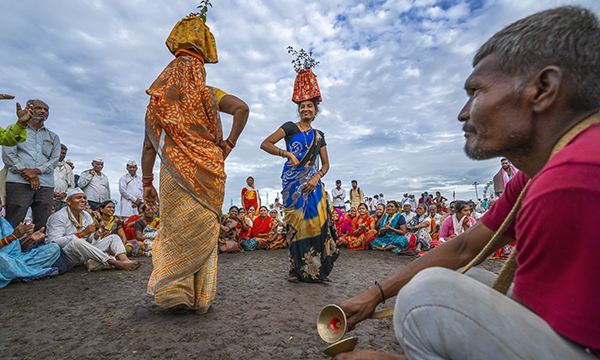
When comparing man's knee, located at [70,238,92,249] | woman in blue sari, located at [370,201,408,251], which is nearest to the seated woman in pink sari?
woman in blue sari, located at [370,201,408,251]

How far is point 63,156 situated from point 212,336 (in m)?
6.56

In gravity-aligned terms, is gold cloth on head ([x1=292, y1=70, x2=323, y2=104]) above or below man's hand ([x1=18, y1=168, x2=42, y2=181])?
above

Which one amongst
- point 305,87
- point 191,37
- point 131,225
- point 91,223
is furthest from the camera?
point 131,225

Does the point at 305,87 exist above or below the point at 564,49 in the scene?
above

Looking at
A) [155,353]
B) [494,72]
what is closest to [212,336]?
[155,353]

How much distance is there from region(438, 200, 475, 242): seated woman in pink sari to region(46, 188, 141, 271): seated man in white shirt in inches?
248

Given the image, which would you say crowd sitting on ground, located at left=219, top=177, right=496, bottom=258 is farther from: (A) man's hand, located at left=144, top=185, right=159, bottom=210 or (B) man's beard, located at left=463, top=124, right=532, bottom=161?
(B) man's beard, located at left=463, top=124, right=532, bottom=161

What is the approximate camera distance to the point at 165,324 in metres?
2.38

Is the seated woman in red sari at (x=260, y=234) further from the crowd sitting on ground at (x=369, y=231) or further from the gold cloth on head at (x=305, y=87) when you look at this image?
the gold cloth on head at (x=305, y=87)

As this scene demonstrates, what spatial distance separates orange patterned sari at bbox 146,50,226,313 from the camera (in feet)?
8.29

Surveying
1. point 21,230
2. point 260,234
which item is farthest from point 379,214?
point 21,230

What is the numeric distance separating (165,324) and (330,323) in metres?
1.58

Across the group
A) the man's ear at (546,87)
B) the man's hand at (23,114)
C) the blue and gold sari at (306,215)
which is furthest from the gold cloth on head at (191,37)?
the man's hand at (23,114)

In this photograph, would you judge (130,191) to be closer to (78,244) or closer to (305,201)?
(78,244)
